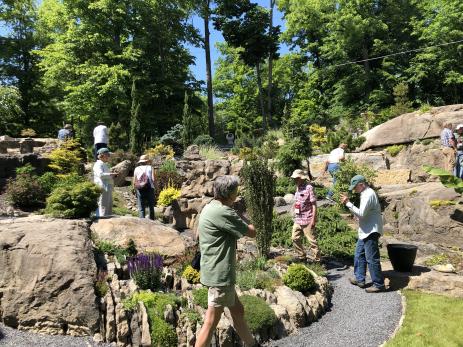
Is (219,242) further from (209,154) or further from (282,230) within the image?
(209,154)

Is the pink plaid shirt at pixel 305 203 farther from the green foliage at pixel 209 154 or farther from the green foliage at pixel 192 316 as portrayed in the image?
the green foliage at pixel 209 154

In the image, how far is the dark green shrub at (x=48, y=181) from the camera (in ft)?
42.1

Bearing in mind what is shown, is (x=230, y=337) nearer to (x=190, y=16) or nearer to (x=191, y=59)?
(x=191, y=59)

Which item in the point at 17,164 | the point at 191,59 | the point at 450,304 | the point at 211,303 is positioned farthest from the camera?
the point at 191,59

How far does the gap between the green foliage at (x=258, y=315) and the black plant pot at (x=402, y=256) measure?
129 inches

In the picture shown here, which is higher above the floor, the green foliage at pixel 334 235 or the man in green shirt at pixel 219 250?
the man in green shirt at pixel 219 250

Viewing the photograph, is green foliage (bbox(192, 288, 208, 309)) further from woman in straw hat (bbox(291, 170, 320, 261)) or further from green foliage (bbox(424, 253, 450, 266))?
green foliage (bbox(424, 253, 450, 266))

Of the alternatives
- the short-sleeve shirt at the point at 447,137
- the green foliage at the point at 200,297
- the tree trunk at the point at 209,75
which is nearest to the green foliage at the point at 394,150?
the short-sleeve shirt at the point at 447,137

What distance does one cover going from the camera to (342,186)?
39.0ft

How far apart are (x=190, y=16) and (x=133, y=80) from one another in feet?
31.0

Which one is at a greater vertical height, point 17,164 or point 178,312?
point 17,164

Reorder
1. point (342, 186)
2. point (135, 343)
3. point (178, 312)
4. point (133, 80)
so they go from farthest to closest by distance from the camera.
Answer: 1. point (133, 80)
2. point (342, 186)
3. point (178, 312)
4. point (135, 343)

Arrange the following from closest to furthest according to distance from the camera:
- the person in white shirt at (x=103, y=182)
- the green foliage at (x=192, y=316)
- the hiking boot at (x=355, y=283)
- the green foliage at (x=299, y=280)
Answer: the green foliage at (x=192, y=316)
the green foliage at (x=299, y=280)
the hiking boot at (x=355, y=283)
the person in white shirt at (x=103, y=182)

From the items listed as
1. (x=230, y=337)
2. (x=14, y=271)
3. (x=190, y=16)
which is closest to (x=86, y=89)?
(x=190, y=16)
